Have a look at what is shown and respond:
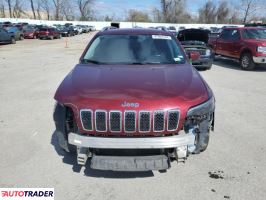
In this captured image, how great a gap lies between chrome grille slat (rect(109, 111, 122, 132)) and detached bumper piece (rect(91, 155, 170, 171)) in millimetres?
330

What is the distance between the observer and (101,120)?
10.9ft

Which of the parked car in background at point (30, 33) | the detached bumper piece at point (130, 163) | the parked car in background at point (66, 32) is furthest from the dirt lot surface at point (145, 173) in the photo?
the parked car in background at point (66, 32)

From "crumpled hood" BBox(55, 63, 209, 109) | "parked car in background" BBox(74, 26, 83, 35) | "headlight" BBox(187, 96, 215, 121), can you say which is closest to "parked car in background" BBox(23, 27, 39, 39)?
"parked car in background" BBox(74, 26, 83, 35)

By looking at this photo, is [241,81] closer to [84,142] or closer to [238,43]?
[238,43]

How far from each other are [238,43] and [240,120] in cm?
772

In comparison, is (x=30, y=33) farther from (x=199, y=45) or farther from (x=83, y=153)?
(x=83, y=153)

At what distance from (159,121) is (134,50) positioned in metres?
1.99

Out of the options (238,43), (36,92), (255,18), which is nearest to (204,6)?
(255,18)

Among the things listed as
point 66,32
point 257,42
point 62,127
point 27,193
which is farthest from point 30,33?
point 27,193

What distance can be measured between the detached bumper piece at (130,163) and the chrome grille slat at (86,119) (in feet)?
1.20

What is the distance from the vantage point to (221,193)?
345cm

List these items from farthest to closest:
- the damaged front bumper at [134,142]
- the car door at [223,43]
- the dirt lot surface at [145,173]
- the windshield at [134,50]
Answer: the car door at [223,43]
the windshield at [134,50]
the dirt lot surface at [145,173]
the damaged front bumper at [134,142]

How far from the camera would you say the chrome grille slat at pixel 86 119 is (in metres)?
3.33

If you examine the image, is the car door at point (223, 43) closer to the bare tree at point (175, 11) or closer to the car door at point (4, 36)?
the car door at point (4, 36)
